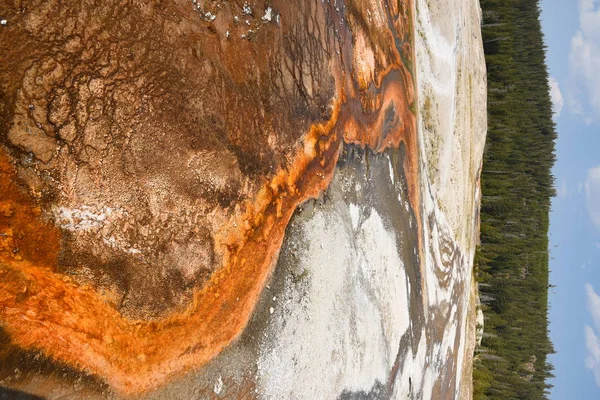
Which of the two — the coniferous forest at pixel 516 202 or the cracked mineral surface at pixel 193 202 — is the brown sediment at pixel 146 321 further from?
the coniferous forest at pixel 516 202

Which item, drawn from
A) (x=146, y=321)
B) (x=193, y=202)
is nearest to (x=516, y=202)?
(x=193, y=202)

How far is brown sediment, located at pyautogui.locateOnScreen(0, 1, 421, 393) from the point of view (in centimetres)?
452

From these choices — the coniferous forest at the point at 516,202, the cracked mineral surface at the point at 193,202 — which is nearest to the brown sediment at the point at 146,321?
the cracked mineral surface at the point at 193,202

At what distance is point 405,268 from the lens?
10852mm

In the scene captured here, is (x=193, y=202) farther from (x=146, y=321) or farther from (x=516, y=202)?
(x=516, y=202)

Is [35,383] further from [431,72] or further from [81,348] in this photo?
[431,72]

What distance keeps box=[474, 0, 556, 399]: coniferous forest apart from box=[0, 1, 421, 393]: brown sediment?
22.9 metres

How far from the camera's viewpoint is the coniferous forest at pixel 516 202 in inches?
1125

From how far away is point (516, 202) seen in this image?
29.2m

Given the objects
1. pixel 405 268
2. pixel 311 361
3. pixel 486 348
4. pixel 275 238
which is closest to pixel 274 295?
pixel 275 238

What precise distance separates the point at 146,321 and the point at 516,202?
2843cm

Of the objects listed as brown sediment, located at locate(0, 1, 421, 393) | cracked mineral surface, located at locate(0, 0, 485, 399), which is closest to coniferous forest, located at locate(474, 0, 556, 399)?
cracked mineral surface, located at locate(0, 0, 485, 399)

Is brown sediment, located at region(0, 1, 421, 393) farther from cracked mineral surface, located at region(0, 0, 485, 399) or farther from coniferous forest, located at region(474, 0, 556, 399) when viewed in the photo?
coniferous forest, located at region(474, 0, 556, 399)

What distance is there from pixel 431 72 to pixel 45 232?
474 inches
